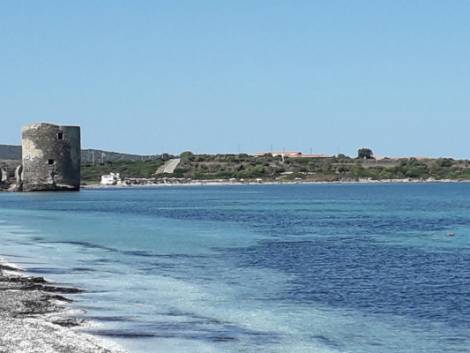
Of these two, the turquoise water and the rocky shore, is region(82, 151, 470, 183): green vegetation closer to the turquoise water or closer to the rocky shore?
the turquoise water

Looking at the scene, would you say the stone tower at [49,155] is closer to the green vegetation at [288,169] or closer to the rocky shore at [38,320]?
the rocky shore at [38,320]

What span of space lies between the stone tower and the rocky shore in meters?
59.6

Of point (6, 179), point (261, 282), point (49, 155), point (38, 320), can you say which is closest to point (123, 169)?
point (6, 179)

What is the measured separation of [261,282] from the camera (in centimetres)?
2108

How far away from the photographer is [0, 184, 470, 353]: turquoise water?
46.7 feet

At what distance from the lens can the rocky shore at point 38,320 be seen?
12.3 meters

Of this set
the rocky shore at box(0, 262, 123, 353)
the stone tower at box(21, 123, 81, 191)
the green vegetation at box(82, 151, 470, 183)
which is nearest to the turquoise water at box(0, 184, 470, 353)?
the rocky shore at box(0, 262, 123, 353)

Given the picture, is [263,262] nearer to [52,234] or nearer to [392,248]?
[392,248]

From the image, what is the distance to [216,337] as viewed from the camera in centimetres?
1402

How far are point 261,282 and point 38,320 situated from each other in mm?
7680

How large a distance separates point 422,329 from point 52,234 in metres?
23.6

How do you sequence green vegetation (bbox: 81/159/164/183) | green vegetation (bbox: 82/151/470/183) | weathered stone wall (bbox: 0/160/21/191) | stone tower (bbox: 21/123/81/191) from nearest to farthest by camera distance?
1. stone tower (bbox: 21/123/81/191)
2. weathered stone wall (bbox: 0/160/21/191)
3. green vegetation (bbox: 81/159/164/183)
4. green vegetation (bbox: 82/151/470/183)

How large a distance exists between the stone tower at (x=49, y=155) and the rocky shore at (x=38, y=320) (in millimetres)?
59635

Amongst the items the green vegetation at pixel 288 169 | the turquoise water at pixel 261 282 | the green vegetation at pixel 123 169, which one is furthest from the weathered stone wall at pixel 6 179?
the turquoise water at pixel 261 282
